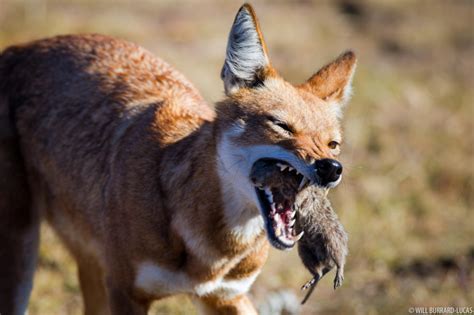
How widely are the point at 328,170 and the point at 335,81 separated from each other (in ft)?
4.23

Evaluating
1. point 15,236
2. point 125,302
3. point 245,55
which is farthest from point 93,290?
point 245,55

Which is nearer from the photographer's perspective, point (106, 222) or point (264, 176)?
point (264, 176)

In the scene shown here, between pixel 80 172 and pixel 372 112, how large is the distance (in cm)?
666

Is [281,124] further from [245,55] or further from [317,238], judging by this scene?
[317,238]

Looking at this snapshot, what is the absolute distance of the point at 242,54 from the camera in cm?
541

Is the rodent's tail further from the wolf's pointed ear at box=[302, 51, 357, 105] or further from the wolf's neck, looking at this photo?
the wolf's pointed ear at box=[302, 51, 357, 105]

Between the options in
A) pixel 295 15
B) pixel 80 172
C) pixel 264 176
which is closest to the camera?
pixel 264 176

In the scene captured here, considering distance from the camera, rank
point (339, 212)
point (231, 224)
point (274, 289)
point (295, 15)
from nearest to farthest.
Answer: point (231, 224)
point (274, 289)
point (339, 212)
point (295, 15)

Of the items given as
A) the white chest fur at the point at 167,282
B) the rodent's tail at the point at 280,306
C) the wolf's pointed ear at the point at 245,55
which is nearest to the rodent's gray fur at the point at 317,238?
the white chest fur at the point at 167,282

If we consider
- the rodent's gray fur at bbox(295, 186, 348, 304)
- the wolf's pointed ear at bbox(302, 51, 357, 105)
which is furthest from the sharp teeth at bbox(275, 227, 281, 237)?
the wolf's pointed ear at bbox(302, 51, 357, 105)

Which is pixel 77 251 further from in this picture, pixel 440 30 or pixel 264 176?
pixel 440 30

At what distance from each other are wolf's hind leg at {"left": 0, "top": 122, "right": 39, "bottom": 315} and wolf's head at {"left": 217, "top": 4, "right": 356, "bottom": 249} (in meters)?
1.67

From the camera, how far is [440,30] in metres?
16.0

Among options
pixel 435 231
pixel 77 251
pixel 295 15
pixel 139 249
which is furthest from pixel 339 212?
pixel 295 15
